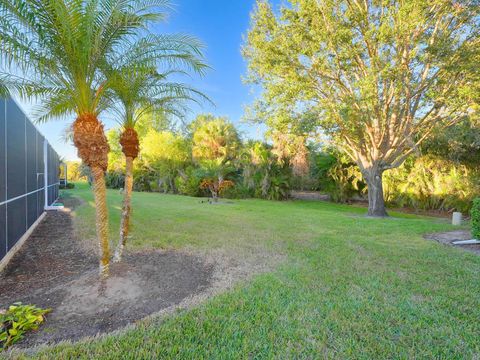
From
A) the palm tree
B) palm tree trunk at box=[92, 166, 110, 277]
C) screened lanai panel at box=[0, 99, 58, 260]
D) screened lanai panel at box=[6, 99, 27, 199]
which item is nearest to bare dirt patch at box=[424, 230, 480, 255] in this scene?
palm tree trunk at box=[92, 166, 110, 277]

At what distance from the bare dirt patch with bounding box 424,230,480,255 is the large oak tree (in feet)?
14.1

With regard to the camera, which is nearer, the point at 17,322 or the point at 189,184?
the point at 17,322

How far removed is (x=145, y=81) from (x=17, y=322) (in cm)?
365

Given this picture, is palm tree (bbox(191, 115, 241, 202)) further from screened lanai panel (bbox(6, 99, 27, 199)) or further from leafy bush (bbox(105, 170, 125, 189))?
screened lanai panel (bbox(6, 99, 27, 199))

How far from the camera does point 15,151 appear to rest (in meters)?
5.59

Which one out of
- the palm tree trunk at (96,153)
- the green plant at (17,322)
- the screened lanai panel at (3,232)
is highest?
the palm tree trunk at (96,153)

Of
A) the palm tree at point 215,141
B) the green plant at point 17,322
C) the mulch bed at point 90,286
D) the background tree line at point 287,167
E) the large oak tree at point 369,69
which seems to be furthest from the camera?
the palm tree at point 215,141

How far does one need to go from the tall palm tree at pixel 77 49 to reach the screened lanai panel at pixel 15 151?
6.05ft

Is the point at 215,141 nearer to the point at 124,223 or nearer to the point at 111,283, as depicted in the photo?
the point at 124,223

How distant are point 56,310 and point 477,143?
15033 millimetres

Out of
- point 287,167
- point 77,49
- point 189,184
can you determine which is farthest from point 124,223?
point 189,184

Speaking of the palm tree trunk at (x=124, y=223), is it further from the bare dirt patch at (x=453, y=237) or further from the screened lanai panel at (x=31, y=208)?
the bare dirt patch at (x=453, y=237)

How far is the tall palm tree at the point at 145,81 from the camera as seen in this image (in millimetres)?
3908

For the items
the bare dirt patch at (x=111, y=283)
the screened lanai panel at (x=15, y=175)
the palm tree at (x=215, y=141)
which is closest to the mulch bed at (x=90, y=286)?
the bare dirt patch at (x=111, y=283)
